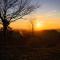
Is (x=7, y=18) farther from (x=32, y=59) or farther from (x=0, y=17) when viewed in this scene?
(x=32, y=59)

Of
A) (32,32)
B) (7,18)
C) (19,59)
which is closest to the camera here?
(19,59)

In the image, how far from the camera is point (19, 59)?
1488 centimetres

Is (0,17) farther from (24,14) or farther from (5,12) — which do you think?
(24,14)

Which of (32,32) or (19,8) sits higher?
(19,8)

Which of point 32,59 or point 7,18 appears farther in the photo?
point 7,18

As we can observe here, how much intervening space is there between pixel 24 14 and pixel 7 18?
3104mm

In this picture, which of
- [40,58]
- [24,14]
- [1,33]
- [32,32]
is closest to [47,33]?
[32,32]

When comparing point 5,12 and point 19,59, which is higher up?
point 5,12

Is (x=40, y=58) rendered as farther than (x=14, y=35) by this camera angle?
No

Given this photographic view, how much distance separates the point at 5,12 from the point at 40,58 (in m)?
24.6

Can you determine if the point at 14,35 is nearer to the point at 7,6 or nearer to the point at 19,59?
the point at 7,6

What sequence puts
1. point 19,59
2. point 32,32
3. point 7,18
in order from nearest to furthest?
point 19,59 → point 7,18 → point 32,32

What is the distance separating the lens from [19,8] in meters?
40.2

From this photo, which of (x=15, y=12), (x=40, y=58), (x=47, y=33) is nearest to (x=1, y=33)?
(x=15, y=12)
